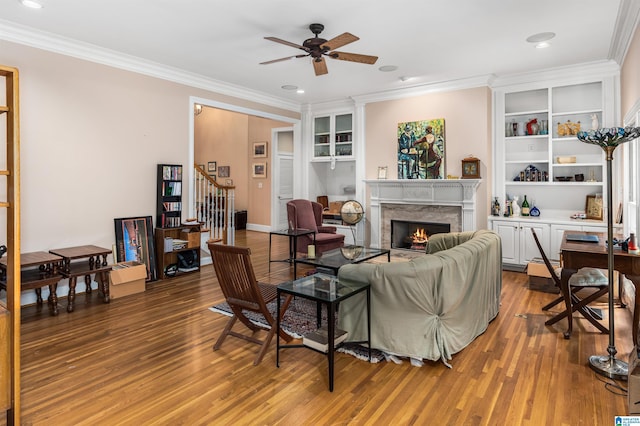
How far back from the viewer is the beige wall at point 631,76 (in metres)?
3.77

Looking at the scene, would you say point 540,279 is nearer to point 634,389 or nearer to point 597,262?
point 597,262

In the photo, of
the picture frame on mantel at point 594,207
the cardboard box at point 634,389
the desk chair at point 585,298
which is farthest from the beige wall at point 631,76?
the cardboard box at point 634,389

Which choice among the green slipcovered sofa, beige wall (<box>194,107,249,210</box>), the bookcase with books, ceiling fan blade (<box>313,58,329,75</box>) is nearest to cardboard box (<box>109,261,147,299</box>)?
the bookcase with books

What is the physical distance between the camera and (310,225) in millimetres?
6395

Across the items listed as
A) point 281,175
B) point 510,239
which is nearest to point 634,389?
point 510,239

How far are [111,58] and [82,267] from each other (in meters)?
2.65

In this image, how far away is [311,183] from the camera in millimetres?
8273

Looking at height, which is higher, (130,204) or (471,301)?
(130,204)

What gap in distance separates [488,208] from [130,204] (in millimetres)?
5313

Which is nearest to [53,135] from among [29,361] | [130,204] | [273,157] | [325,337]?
[130,204]

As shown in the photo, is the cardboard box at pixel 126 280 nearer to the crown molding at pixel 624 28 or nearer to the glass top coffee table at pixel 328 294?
the glass top coffee table at pixel 328 294

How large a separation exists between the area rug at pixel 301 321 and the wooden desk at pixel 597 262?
1.73 metres

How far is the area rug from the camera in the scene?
3.00 m

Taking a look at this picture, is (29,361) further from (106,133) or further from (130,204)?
(106,133)
